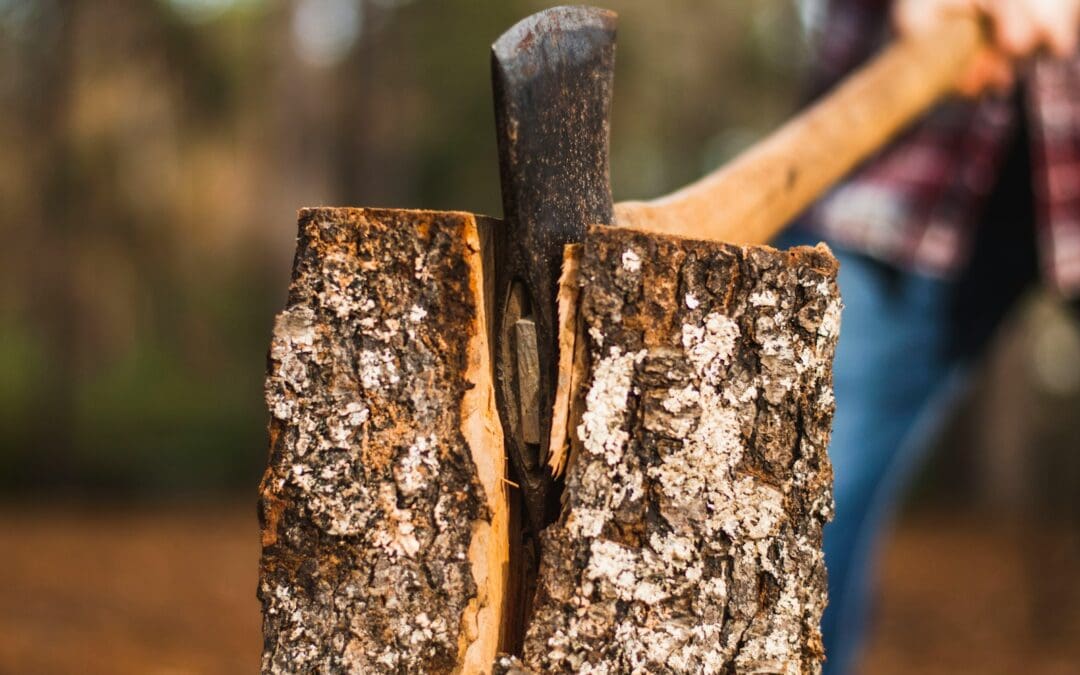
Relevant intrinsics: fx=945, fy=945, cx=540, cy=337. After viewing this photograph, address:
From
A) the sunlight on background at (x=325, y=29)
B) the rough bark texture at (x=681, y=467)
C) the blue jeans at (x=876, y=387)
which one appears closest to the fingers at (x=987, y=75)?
the blue jeans at (x=876, y=387)

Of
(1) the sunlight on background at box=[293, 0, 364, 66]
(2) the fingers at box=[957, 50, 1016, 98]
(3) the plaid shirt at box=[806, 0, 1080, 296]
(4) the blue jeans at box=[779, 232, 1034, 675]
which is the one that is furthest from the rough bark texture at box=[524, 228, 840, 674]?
(1) the sunlight on background at box=[293, 0, 364, 66]

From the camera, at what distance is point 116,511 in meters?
9.48

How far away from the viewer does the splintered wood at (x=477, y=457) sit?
1003 millimetres

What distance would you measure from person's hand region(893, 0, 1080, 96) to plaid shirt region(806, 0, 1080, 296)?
16 centimetres

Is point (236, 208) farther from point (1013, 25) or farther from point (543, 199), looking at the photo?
point (543, 199)

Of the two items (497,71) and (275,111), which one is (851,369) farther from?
(275,111)

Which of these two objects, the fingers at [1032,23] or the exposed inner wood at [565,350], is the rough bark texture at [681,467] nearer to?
the exposed inner wood at [565,350]

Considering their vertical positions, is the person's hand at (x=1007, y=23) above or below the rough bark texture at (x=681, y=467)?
above

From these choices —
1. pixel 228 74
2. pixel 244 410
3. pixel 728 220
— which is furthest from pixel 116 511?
pixel 728 220

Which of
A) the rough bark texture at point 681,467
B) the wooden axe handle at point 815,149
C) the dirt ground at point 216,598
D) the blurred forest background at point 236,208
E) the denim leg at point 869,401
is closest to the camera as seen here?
the rough bark texture at point 681,467

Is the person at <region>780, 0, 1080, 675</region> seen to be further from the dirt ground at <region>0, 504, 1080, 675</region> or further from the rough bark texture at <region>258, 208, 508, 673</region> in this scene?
the dirt ground at <region>0, 504, 1080, 675</region>

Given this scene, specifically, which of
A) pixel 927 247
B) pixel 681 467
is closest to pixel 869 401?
pixel 927 247

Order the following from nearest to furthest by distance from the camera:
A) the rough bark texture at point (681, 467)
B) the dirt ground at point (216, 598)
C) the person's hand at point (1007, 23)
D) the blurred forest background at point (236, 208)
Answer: the rough bark texture at point (681, 467), the person's hand at point (1007, 23), the dirt ground at point (216, 598), the blurred forest background at point (236, 208)

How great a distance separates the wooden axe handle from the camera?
1234mm
